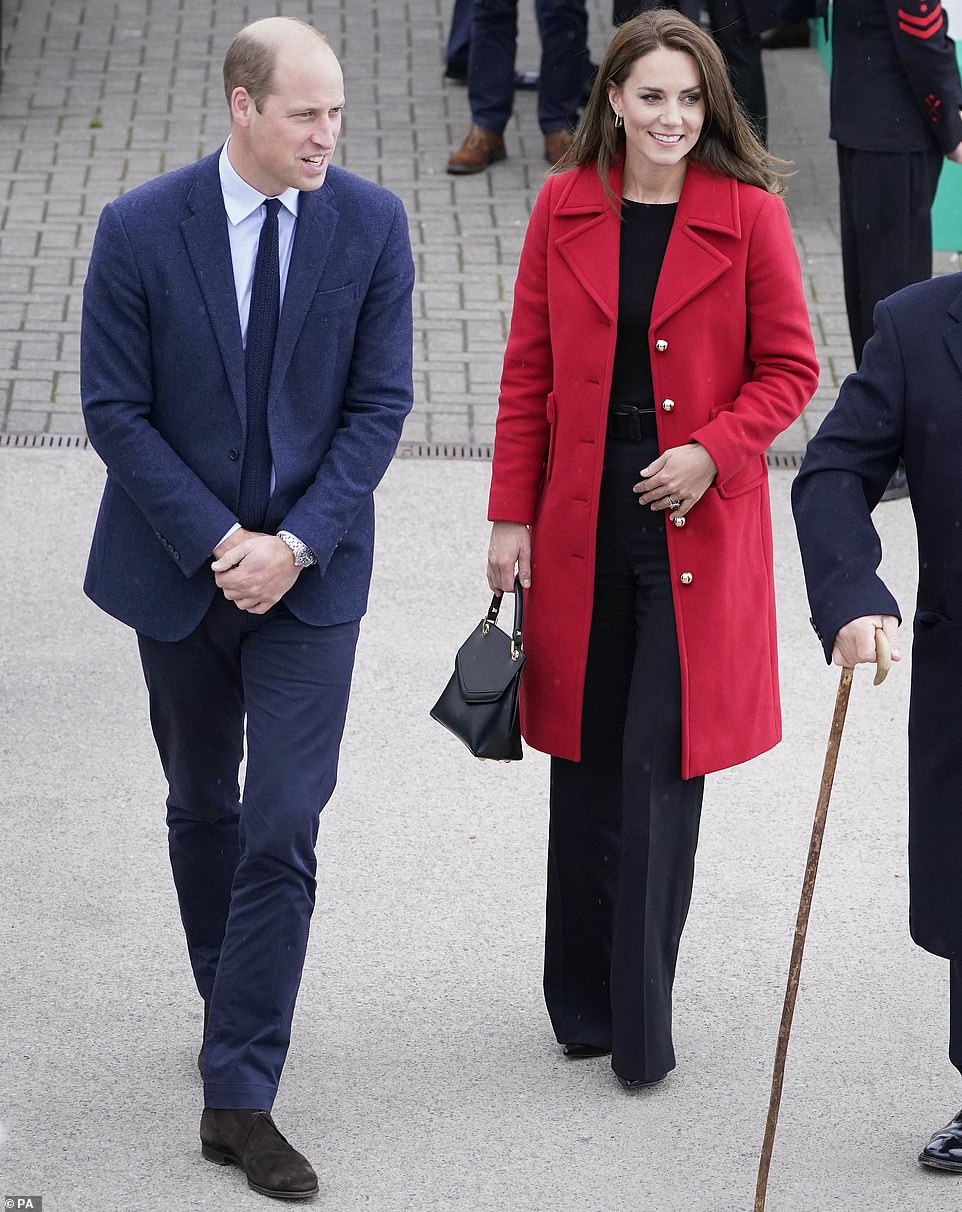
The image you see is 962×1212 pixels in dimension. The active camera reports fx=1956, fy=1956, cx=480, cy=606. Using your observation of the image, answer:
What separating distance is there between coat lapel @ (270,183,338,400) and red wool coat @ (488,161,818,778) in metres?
0.48

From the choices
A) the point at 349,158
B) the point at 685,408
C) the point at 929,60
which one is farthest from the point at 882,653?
the point at 349,158

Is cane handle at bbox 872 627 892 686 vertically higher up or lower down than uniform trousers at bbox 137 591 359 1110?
higher up

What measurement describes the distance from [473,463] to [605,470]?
11.1 ft

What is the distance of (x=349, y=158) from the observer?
10008mm

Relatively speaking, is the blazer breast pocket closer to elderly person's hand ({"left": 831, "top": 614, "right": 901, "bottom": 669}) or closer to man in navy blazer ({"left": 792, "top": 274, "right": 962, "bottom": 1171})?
man in navy blazer ({"left": 792, "top": 274, "right": 962, "bottom": 1171})

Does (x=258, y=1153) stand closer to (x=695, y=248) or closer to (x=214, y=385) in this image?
(x=214, y=385)

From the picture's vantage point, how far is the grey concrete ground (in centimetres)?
374

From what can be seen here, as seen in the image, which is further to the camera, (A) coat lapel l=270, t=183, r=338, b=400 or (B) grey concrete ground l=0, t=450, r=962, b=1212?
(B) grey concrete ground l=0, t=450, r=962, b=1212

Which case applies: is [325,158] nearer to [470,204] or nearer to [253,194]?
[253,194]

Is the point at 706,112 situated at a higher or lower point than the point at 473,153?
higher

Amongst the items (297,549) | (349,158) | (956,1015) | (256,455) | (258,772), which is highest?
(256,455)

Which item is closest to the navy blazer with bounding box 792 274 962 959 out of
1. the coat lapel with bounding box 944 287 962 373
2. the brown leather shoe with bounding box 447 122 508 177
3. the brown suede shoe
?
the coat lapel with bounding box 944 287 962 373

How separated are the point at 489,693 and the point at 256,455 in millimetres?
683

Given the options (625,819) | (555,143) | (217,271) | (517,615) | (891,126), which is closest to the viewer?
(217,271)
